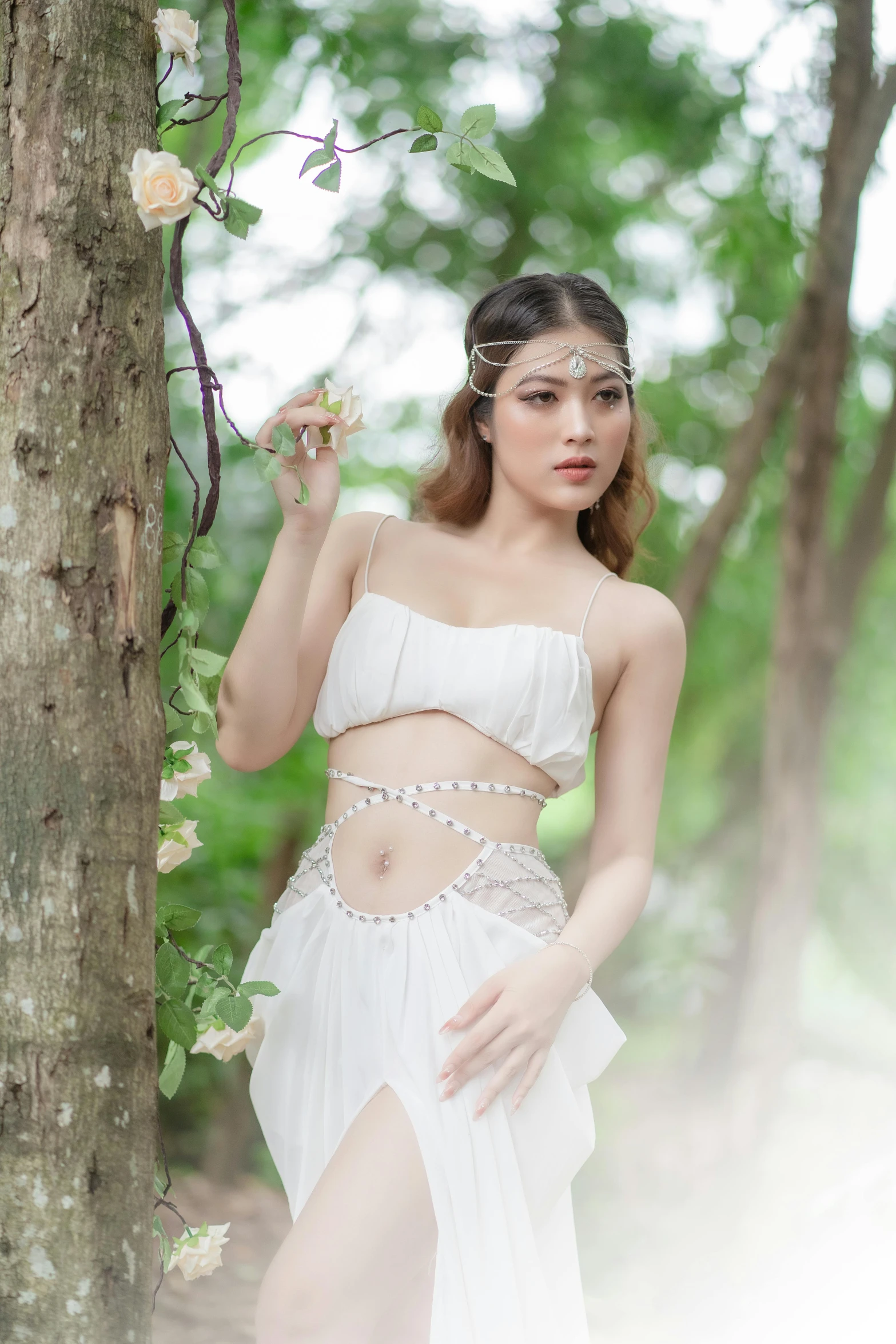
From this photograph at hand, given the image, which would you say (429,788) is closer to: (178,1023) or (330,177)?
(178,1023)

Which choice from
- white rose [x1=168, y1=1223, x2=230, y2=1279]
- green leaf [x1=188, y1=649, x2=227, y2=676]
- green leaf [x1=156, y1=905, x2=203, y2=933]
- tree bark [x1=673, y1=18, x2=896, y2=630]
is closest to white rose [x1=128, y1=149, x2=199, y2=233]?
green leaf [x1=188, y1=649, x2=227, y2=676]

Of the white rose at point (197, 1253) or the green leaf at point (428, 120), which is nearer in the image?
the green leaf at point (428, 120)

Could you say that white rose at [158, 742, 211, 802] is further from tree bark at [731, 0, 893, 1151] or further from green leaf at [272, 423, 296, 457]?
tree bark at [731, 0, 893, 1151]

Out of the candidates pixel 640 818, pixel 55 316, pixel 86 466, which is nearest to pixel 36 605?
pixel 86 466

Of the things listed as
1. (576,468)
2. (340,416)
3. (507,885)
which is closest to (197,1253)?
(507,885)

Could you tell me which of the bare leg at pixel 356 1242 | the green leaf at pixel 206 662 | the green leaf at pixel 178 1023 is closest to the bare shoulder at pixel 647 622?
the green leaf at pixel 206 662

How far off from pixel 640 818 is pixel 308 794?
394 centimetres

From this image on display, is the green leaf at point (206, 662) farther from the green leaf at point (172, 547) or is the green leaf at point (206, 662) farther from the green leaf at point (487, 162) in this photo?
the green leaf at point (487, 162)

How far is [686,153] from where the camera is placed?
5.69m

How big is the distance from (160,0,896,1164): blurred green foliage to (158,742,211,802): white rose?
9.61 ft

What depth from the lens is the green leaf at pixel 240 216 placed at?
65.6 inches

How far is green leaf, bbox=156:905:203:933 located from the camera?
1.88 metres

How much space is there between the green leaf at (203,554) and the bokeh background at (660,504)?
2.97m

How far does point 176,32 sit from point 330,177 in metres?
0.26
